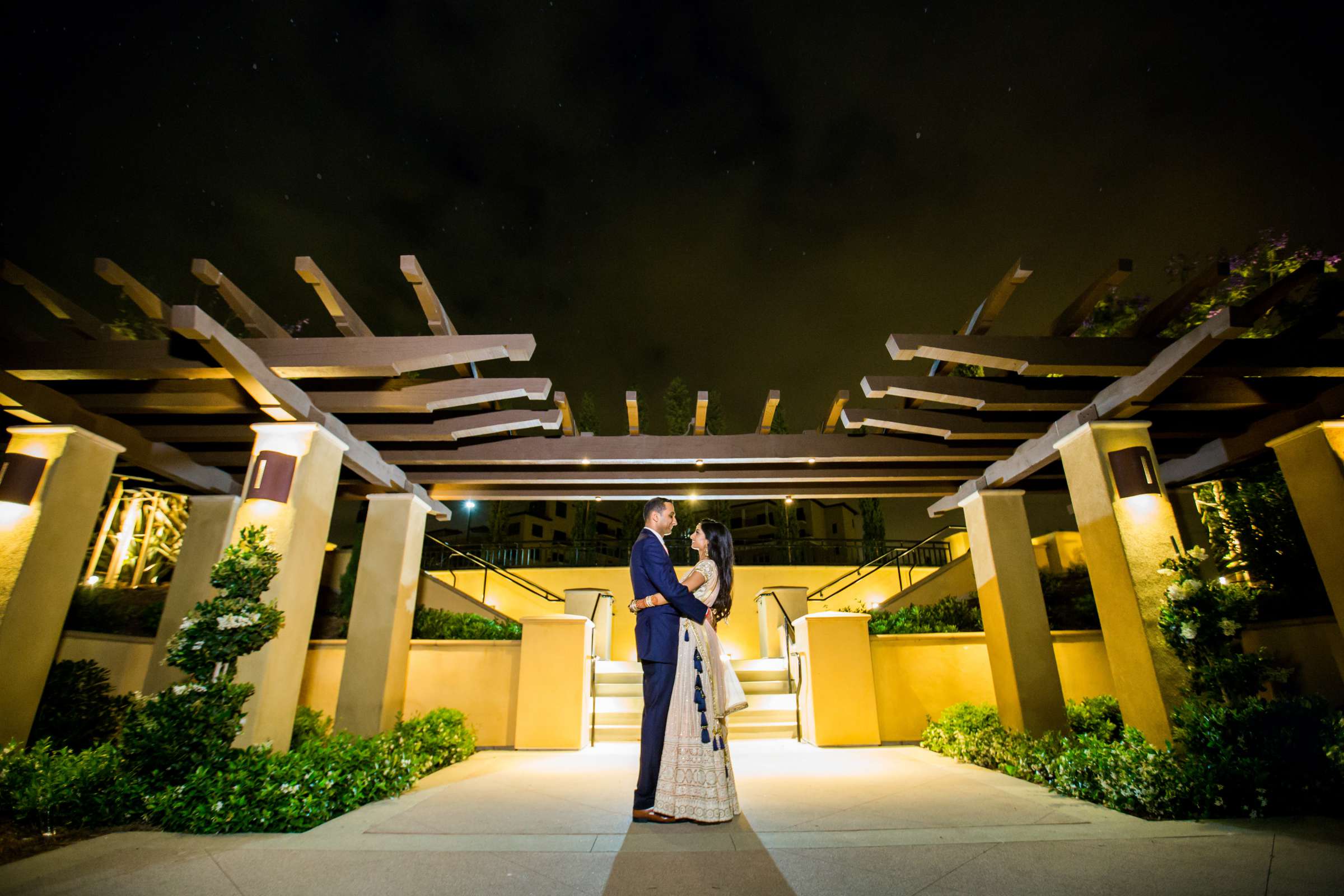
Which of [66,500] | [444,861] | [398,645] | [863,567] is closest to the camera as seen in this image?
[444,861]

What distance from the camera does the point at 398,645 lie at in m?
7.21

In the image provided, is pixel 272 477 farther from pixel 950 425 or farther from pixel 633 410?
pixel 950 425

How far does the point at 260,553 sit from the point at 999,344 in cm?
624

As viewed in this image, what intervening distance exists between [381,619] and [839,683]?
18.9ft

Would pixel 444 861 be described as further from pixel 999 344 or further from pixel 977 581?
pixel 977 581

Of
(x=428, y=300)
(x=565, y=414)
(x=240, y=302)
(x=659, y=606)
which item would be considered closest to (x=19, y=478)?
(x=240, y=302)

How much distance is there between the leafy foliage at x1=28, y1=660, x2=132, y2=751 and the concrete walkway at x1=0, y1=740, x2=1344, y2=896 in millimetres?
3220

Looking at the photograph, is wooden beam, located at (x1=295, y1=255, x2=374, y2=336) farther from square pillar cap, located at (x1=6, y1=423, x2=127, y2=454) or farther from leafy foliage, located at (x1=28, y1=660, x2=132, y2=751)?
leafy foliage, located at (x1=28, y1=660, x2=132, y2=751)

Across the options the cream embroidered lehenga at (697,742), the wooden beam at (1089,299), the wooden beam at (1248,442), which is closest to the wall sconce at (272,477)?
the cream embroidered lehenga at (697,742)

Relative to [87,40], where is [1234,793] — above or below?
below

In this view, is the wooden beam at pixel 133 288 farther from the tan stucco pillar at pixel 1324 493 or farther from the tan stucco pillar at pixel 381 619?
the tan stucco pillar at pixel 1324 493

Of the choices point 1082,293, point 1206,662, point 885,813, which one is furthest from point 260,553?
point 1206,662

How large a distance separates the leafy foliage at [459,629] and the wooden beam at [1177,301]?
7.73 m

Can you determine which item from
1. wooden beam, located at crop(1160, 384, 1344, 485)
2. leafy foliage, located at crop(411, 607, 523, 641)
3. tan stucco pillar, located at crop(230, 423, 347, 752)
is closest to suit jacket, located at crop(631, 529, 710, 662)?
Result: tan stucco pillar, located at crop(230, 423, 347, 752)
